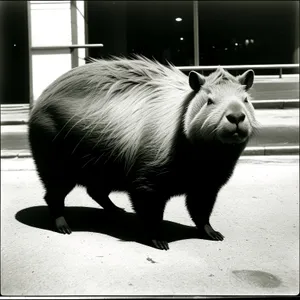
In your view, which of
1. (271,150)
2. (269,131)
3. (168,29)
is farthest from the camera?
(269,131)

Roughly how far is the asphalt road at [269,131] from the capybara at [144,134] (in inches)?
131

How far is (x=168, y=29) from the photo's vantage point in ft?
22.7

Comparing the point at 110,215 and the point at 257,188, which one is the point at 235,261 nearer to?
the point at 110,215

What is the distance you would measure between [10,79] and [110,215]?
5993 millimetres

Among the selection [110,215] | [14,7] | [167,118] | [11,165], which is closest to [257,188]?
[110,215]

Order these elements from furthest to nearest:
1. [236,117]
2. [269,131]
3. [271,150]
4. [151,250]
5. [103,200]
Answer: [269,131] < [271,150] < [103,200] < [151,250] < [236,117]

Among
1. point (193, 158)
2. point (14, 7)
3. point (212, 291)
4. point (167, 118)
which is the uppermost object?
point (14, 7)

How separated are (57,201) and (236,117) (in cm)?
166

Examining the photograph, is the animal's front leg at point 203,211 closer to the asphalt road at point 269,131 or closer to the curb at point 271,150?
the curb at point 271,150

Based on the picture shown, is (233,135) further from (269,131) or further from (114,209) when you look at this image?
(269,131)

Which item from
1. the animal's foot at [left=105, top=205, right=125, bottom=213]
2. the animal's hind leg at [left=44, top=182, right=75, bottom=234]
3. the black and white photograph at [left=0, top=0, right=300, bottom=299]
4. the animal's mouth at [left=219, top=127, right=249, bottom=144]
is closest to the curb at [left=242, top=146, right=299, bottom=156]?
the black and white photograph at [left=0, top=0, right=300, bottom=299]

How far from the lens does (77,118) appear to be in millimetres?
3443

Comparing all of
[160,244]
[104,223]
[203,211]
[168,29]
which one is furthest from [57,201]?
[168,29]

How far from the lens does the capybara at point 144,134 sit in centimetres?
293
